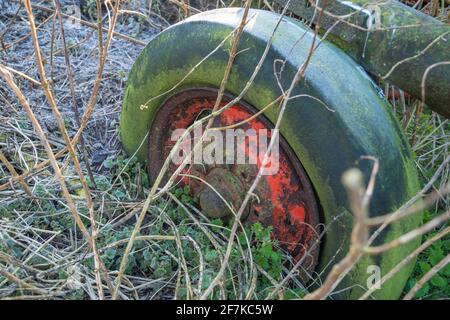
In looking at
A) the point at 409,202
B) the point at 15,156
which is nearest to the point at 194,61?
the point at 409,202

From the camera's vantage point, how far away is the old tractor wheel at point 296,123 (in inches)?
60.2

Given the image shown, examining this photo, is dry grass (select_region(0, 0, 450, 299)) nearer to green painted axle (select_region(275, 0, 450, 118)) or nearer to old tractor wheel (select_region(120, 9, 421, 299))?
old tractor wheel (select_region(120, 9, 421, 299))

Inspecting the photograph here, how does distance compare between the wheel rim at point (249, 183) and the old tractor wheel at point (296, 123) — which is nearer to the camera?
the old tractor wheel at point (296, 123)

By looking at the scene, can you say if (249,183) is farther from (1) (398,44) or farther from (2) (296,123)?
(1) (398,44)

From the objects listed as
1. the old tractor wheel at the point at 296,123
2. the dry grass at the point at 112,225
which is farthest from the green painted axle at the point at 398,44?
the dry grass at the point at 112,225

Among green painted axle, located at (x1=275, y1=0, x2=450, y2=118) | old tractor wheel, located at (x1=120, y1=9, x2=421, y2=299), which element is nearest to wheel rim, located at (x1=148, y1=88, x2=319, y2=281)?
old tractor wheel, located at (x1=120, y1=9, x2=421, y2=299)

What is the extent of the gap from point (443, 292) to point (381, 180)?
0.61m

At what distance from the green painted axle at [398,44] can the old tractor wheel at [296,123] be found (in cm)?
12

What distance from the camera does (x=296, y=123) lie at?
1.61 meters

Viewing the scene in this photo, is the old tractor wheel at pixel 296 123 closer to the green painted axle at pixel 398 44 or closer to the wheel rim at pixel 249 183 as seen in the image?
the wheel rim at pixel 249 183

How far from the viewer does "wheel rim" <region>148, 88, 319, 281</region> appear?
1709mm

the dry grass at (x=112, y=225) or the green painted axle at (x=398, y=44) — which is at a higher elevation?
the green painted axle at (x=398, y=44)

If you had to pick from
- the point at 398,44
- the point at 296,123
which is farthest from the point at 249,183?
the point at 398,44

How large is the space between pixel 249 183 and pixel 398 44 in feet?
2.29
